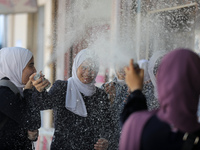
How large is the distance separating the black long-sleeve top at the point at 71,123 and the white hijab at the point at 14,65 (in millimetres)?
289

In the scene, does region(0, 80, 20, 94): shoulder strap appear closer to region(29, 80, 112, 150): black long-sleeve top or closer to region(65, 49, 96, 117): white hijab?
region(29, 80, 112, 150): black long-sleeve top

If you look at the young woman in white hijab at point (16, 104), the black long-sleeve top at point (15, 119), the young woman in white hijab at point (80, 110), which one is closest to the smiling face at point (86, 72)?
→ the young woman in white hijab at point (80, 110)

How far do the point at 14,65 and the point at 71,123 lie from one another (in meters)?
0.69

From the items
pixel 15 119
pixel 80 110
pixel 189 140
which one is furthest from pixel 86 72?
pixel 189 140

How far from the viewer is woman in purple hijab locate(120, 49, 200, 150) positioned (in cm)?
151

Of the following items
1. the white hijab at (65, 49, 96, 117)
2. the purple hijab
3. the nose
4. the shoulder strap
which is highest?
the purple hijab

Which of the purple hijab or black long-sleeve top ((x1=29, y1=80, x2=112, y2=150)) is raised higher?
the purple hijab

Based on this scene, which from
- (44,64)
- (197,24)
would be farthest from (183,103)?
(44,64)

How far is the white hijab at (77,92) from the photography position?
9.08 feet

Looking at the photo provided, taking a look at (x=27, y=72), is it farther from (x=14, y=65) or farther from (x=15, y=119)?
(x=15, y=119)

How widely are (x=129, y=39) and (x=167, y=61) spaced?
11.2 ft

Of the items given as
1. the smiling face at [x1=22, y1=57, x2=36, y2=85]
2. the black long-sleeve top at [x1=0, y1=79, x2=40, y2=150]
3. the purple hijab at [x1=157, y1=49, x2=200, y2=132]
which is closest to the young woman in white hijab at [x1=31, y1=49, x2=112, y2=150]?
the black long-sleeve top at [x1=0, y1=79, x2=40, y2=150]

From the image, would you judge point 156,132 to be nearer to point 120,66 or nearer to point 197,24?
point 120,66

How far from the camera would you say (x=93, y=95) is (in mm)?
2914
